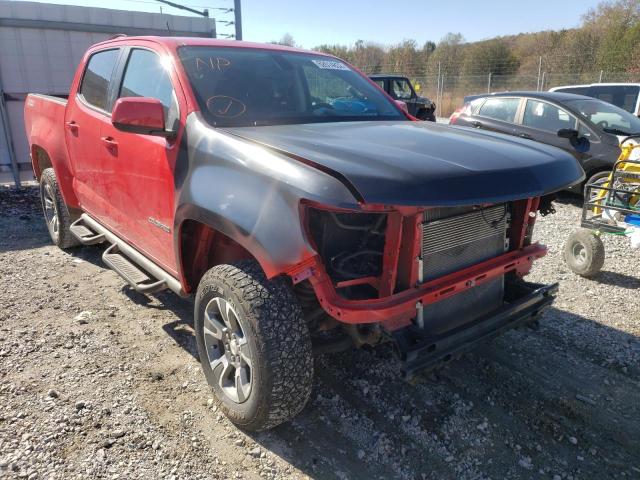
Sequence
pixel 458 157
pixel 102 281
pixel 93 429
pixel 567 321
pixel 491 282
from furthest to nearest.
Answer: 1. pixel 102 281
2. pixel 567 321
3. pixel 491 282
4. pixel 93 429
5. pixel 458 157

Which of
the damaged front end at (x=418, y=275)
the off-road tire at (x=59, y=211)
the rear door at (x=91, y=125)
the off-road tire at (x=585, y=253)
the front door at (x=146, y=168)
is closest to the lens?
the damaged front end at (x=418, y=275)

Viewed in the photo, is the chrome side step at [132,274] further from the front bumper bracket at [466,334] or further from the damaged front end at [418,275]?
the front bumper bracket at [466,334]

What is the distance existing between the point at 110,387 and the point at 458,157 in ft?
7.86

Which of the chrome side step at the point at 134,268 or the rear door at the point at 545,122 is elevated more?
the rear door at the point at 545,122

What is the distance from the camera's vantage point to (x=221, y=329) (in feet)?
8.57

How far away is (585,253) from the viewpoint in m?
4.78

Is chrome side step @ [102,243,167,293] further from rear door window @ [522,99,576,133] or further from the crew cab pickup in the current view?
rear door window @ [522,99,576,133]

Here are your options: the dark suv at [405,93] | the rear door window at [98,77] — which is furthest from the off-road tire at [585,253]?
the dark suv at [405,93]

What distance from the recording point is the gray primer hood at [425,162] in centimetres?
192

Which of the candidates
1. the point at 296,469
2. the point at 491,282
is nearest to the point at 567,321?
the point at 491,282

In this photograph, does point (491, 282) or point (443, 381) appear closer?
point (491, 282)

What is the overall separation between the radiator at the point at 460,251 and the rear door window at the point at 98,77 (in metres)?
2.76

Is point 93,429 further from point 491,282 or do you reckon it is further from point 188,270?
point 491,282

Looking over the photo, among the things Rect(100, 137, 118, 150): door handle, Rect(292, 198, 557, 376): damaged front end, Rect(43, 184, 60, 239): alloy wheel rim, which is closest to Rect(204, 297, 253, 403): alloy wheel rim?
Rect(292, 198, 557, 376): damaged front end
